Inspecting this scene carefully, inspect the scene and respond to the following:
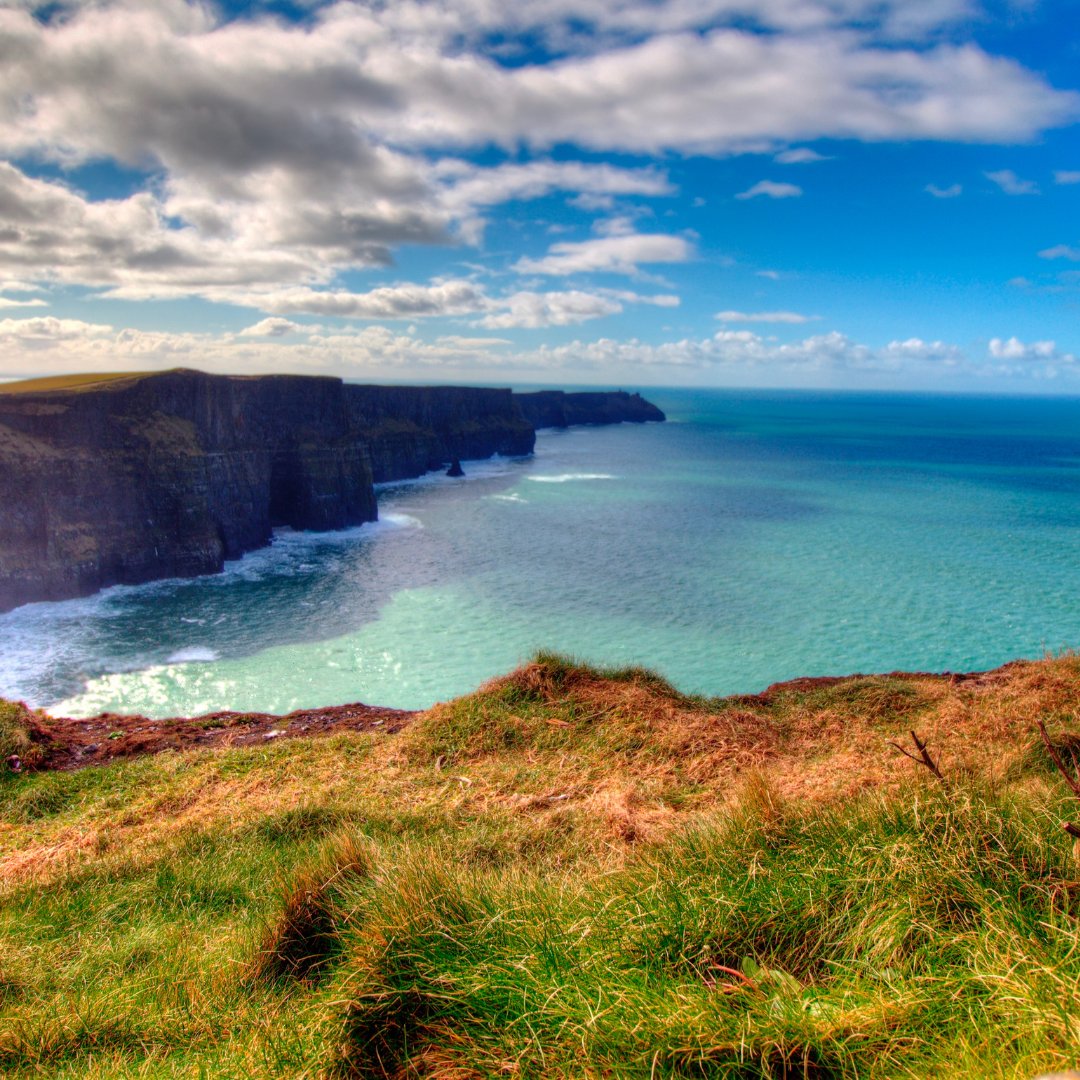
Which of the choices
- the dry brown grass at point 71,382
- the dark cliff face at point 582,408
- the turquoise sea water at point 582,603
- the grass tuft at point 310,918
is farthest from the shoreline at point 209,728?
the dark cliff face at point 582,408

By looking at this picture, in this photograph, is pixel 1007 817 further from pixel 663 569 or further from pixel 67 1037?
pixel 663 569

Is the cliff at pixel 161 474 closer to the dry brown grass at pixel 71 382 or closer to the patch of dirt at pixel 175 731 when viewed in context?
the dry brown grass at pixel 71 382

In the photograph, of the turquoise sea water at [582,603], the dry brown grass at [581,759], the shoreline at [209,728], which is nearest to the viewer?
the dry brown grass at [581,759]

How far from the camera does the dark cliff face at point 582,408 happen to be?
141 metres

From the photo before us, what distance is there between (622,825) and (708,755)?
3223 millimetres

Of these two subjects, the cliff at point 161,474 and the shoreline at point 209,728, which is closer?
the shoreline at point 209,728

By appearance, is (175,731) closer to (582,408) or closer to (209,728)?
(209,728)

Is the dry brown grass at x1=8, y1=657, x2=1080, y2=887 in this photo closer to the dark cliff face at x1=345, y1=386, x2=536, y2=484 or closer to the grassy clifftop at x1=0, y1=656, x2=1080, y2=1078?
the grassy clifftop at x1=0, y1=656, x2=1080, y2=1078

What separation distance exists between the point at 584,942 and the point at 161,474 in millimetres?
41981

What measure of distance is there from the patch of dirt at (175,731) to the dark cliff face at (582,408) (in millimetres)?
126357

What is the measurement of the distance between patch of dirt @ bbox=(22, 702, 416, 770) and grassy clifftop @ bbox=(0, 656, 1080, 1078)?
402 cm

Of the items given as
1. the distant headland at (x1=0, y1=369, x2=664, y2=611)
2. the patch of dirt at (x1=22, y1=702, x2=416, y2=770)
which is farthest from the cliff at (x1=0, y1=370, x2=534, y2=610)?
the patch of dirt at (x1=22, y1=702, x2=416, y2=770)

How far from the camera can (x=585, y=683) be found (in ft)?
40.9

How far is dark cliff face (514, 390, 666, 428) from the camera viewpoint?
141 metres
